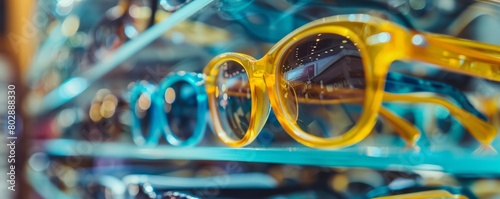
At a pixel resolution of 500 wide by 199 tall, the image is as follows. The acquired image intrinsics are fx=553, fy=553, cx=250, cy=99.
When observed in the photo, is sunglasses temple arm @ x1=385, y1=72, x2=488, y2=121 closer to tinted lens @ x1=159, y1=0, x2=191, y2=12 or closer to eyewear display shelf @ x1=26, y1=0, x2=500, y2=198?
eyewear display shelf @ x1=26, y1=0, x2=500, y2=198

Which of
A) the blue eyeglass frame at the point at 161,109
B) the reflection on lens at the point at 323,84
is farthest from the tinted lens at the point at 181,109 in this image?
the reflection on lens at the point at 323,84

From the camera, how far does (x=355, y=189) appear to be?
1.35 feet

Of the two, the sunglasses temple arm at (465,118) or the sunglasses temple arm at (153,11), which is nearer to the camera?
the sunglasses temple arm at (465,118)

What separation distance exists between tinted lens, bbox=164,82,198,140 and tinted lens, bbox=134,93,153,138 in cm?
3

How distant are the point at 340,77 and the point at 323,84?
17 millimetres

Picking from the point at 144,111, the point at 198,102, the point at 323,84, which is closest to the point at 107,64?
the point at 144,111

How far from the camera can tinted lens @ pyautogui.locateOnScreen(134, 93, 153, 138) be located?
0.59 meters

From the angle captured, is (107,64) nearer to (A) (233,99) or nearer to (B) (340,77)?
(A) (233,99)

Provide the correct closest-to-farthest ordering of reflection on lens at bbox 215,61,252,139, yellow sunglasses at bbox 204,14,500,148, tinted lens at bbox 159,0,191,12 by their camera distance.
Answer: yellow sunglasses at bbox 204,14,500,148 → reflection on lens at bbox 215,61,252,139 → tinted lens at bbox 159,0,191,12

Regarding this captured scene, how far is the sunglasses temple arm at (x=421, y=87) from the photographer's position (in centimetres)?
34

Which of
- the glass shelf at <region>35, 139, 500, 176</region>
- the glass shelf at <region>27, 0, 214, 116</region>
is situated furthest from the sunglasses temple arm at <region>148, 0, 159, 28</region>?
the glass shelf at <region>35, 139, 500, 176</region>

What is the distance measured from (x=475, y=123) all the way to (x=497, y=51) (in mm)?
45

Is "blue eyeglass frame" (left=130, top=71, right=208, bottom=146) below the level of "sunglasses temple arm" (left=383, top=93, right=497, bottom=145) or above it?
above

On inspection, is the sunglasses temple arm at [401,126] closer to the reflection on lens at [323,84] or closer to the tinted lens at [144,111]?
the reflection on lens at [323,84]
